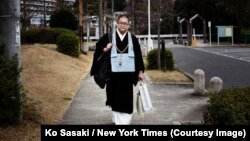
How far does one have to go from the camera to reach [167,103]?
12102mm

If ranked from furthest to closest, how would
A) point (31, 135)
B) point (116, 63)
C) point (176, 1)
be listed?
1. point (176, 1)
2. point (31, 135)
3. point (116, 63)

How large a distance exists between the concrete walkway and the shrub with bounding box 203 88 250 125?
221cm

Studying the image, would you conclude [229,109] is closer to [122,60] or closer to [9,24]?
[122,60]

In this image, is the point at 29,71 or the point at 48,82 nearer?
the point at 48,82

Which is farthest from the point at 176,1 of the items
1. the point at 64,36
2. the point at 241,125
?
the point at 241,125

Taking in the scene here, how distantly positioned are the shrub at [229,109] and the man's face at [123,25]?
1.60 meters

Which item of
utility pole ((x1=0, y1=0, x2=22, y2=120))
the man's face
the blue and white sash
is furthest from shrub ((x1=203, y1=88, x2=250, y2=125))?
utility pole ((x1=0, y1=0, x2=22, y2=120))

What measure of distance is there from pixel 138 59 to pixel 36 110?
3.07 meters

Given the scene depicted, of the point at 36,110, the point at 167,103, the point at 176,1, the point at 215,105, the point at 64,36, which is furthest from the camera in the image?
the point at 176,1

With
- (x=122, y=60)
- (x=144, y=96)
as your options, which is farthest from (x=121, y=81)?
(x=144, y=96)

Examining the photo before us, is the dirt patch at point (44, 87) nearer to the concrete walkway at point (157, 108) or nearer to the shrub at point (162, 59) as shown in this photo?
the concrete walkway at point (157, 108)

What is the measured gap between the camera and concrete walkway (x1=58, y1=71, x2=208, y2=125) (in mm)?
9648

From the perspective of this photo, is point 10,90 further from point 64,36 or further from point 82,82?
point 64,36

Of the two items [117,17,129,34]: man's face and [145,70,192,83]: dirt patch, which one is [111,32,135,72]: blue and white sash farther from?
[145,70,192,83]: dirt patch
